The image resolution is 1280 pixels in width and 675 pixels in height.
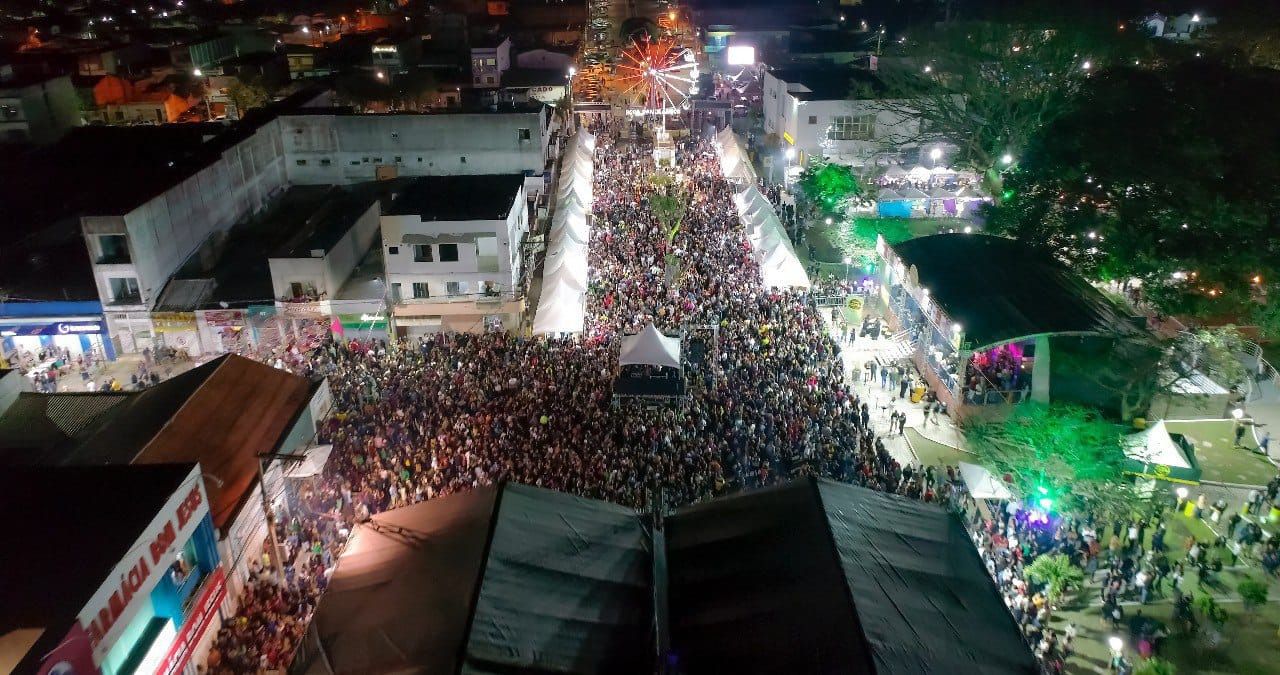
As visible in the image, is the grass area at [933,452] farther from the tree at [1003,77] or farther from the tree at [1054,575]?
the tree at [1003,77]

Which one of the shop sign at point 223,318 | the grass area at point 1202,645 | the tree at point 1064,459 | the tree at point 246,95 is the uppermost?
the tree at point 246,95

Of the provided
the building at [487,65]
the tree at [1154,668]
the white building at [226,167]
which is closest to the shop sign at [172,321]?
the white building at [226,167]

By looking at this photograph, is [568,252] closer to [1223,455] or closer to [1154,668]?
[1223,455]

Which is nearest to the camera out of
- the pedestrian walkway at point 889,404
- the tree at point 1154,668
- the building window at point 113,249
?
the tree at point 1154,668

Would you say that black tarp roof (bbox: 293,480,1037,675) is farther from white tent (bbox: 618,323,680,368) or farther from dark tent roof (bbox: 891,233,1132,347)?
Answer: dark tent roof (bbox: 891,233,1132,347)

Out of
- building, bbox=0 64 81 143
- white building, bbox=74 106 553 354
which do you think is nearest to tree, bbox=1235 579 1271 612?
white building, bbox=74 106 553 354

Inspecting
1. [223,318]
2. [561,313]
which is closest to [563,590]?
[561,313]
